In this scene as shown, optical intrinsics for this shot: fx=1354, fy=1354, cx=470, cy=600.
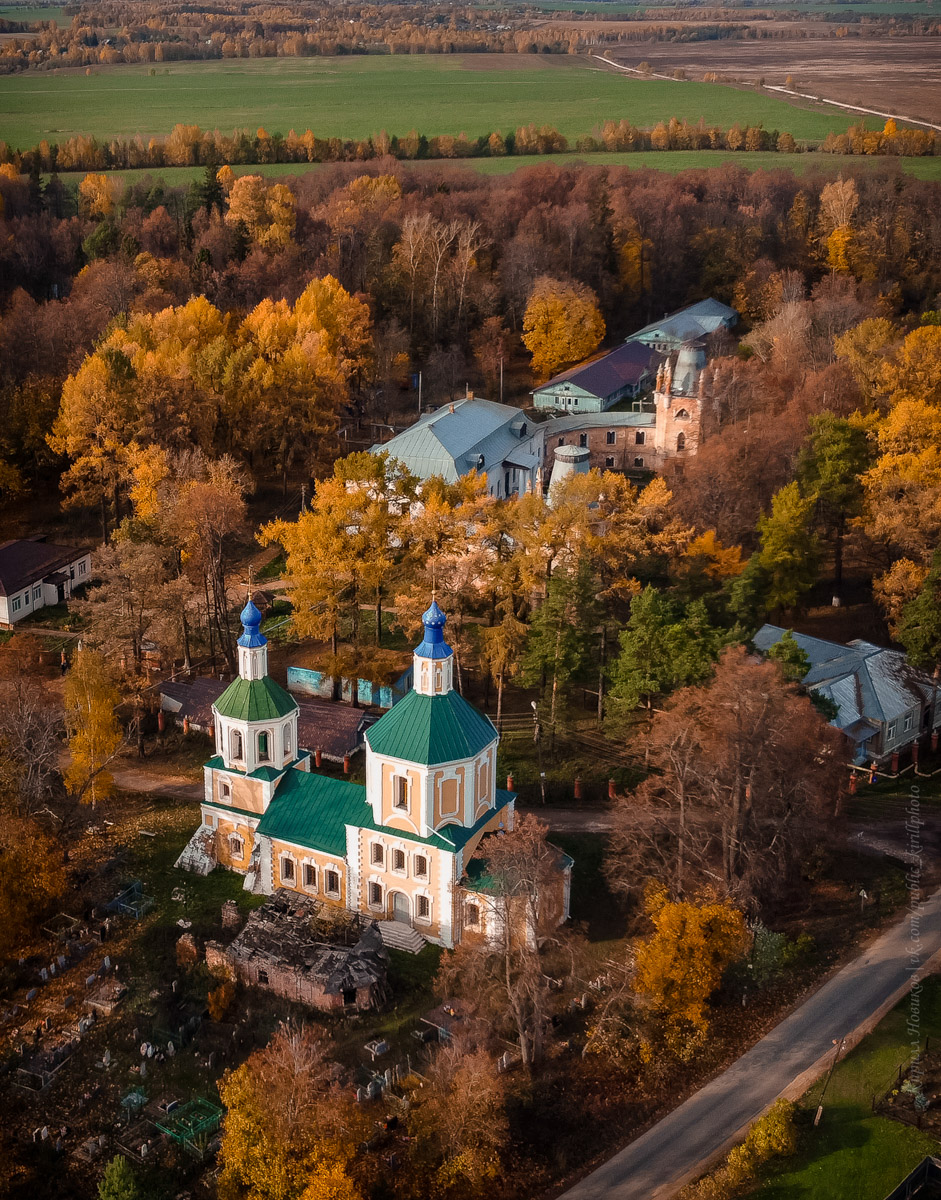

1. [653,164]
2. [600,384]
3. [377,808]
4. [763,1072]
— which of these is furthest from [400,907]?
[653,164]

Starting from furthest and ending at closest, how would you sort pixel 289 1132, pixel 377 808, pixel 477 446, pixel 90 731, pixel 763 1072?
1. pixel 477 446
2. pixel 90 731
3. pixel 377 808
4. pixel 763 1072
5. pixel 289 1132

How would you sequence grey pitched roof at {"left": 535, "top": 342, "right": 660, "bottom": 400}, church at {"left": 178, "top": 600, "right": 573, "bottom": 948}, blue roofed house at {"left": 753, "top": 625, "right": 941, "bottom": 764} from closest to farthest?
church at {"left": 178, "top": 600, "right": 573, "bottom": 948}, blue roofed house at {"left": 753, "top": 625, "right": 941, "bottom": 764}, grey pitched roof at {"left": 535, "top": 342, "right": 660, "bottom": 400}

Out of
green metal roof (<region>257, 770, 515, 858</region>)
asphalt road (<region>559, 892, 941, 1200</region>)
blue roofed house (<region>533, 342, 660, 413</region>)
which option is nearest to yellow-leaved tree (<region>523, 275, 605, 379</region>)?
blue roofed house (<region>533, 342, 660, 413</region>)

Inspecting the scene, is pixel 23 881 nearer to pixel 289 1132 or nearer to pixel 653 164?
pixel 289 1132

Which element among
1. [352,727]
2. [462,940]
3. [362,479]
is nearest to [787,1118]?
[462,940]

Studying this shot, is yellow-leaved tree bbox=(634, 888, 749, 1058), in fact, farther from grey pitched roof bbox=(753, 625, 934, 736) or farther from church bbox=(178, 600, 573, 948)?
grey pitched roof bbox=(753, 625, 934, 736)

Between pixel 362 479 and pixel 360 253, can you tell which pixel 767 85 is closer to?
pixel 360 253
